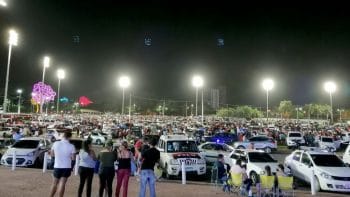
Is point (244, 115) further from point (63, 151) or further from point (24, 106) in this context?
point (63, 151)

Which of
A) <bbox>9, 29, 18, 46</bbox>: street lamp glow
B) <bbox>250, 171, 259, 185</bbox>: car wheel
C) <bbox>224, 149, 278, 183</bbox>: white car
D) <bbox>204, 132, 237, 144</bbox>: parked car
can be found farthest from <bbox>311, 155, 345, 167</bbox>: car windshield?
<bbox>9, 29, 18, 46</bbox>: street lamp glow

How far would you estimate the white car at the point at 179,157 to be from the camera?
49.4ft

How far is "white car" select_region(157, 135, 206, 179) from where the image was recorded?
15.1 meters

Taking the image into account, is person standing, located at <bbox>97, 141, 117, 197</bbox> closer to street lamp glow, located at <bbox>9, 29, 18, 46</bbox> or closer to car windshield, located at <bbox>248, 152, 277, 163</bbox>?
car windshield, located at <bbox>248, 152, 277, 163</bbox>

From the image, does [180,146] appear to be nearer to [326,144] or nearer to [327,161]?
[327,161]

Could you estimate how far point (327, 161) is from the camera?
14.2 meters

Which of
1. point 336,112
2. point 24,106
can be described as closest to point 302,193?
point 24,106

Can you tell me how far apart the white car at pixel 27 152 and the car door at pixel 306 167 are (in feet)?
42.7

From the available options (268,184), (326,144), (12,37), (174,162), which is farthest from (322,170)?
(12,37)

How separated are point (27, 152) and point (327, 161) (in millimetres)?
14155

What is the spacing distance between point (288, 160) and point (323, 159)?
242 centimetres

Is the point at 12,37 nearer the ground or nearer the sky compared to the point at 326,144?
nearer the sky

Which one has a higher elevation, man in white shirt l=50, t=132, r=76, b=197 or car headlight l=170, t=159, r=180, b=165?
man in white shirt l=50, t=132, r=76, b=197

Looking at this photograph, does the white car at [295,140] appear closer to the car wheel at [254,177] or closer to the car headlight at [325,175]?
the car wheel at [254,177]
